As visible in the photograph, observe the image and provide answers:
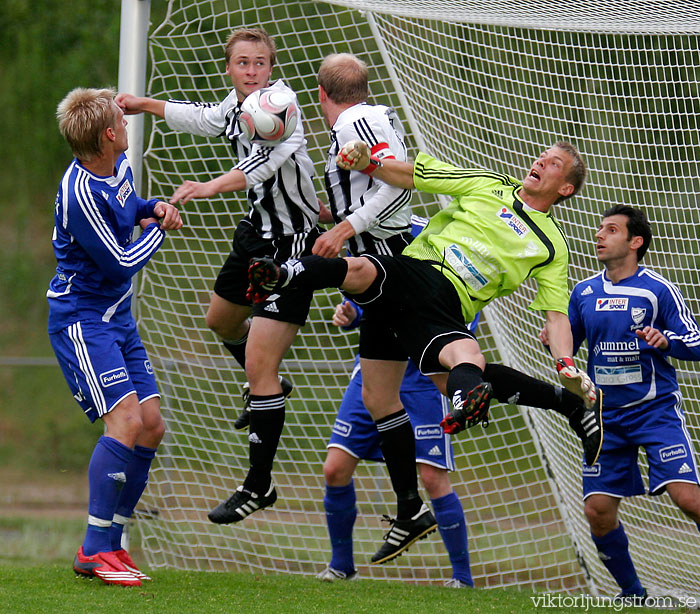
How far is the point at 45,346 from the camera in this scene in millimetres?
13039

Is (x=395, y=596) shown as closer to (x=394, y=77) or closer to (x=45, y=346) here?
(x=394, y=77)

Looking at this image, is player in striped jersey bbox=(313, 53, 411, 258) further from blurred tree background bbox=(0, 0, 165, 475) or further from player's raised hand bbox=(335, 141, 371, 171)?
blurred tree background bbox=(0, 0, 165, 475)

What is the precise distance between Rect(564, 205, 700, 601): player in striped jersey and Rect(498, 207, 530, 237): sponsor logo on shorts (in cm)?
79

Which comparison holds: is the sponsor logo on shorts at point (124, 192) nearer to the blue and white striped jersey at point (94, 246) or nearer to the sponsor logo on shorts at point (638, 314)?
the blue and white striped jersey at point (94, 246)

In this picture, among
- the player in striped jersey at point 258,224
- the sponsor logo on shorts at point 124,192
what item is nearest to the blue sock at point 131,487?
the player in striped jersey at point 258,224

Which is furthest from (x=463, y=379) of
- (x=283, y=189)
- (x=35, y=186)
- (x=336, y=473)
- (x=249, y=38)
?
(x=35, y=186)

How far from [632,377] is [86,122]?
9.21ft

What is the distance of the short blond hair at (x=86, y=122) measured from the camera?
4133mm

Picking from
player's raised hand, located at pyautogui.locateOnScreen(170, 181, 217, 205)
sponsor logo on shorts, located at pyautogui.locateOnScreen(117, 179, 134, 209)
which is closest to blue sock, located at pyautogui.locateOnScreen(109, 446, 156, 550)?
sponsor logo on shorts, located at pyautogui.locateOnScreen(117, 179, 134, 209)

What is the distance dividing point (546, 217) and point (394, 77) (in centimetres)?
167

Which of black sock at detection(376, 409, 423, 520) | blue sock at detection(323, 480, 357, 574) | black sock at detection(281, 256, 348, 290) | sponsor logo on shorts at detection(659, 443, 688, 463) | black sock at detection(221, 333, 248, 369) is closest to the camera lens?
black sock at detection(281, 256, 348, 290)

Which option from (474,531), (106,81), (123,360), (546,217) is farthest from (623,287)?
(106,81)

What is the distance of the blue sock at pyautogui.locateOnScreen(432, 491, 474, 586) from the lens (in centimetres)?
527

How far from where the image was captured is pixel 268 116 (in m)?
4.13
